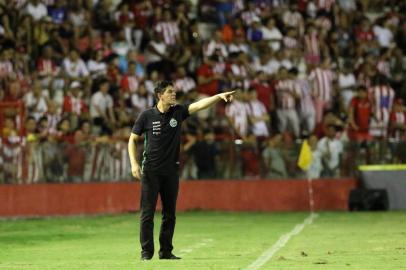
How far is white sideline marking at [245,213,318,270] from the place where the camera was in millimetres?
12562

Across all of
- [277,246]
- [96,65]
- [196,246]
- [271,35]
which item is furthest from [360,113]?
[277,246]

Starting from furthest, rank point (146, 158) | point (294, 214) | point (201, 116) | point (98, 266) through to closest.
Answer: point (201, 116)
point (294, 214)
point (146, 158)
point (98, 266)

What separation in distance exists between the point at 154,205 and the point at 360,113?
15534 millimetres

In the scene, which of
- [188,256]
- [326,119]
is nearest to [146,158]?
[188,256]

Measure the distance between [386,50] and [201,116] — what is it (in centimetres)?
707

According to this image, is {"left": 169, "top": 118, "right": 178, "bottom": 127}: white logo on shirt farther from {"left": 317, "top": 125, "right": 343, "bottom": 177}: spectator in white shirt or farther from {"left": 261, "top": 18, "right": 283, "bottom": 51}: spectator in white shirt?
{"left": 261, "top": 18, "right": 283, "bottom": 51}: spectator in white shirt

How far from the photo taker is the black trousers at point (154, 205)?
13.4 metres

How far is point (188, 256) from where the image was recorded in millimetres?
14180

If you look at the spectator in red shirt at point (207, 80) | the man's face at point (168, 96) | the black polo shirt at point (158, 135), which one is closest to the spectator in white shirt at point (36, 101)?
the spectator in red shirt at point (207, 80)

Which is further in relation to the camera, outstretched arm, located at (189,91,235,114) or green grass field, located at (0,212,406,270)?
outstretched arm, located at (189,91,235,114)

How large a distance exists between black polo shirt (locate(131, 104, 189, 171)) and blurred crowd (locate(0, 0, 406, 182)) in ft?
36.8

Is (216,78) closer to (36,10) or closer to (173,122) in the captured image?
(36,10)

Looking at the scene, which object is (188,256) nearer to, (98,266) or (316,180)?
(98,266)

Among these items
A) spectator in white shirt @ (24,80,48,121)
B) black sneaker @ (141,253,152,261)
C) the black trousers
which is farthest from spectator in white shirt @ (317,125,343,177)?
black sneaker @ (141,253,152,261)
